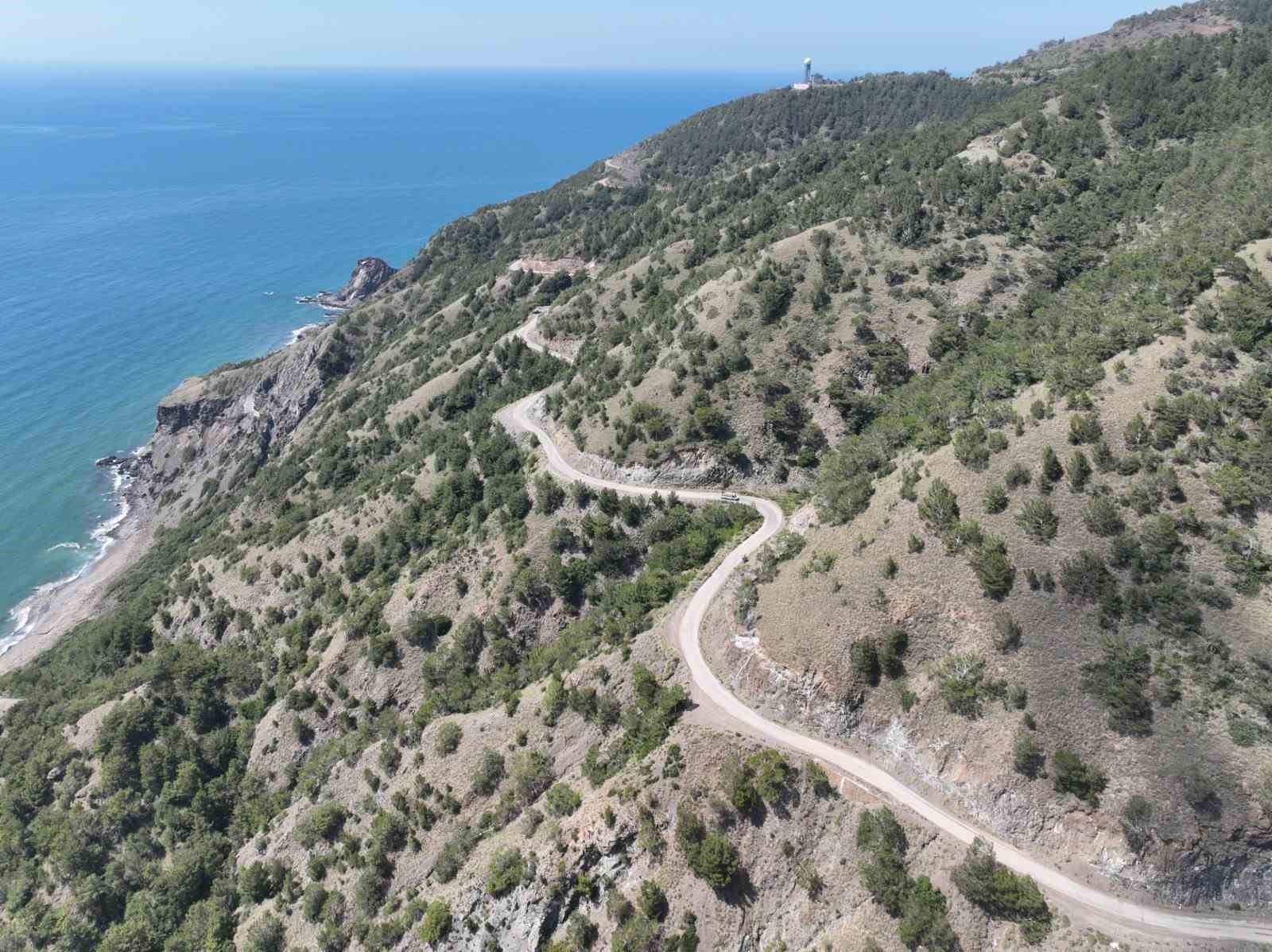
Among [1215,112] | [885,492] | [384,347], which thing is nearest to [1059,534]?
[885,492]

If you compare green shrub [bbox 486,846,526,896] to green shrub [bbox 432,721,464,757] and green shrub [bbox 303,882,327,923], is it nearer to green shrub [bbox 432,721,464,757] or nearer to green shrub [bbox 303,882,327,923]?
green shrub [bbox 432,721,464,757]

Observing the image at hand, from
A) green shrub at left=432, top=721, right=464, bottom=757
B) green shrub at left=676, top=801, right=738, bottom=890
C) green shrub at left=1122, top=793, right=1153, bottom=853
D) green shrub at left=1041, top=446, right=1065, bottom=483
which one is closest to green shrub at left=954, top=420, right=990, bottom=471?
green shrub at left=1041, top=446, right=1065, bottom=483

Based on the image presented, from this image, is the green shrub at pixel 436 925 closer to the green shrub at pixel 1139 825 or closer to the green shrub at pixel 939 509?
the green shrub at pixel 1139 825

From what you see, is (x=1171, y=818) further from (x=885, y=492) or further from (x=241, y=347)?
(x=241, y=347)

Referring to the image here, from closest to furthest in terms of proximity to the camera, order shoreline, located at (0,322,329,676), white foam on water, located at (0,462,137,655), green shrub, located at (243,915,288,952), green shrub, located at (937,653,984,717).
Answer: green shrub, located at (937,653,984,717) → green shrub, located at (243,915,288,952) → shoreline, located at (0,322,329,676) → white foam on water, located at (0,462,137,655)

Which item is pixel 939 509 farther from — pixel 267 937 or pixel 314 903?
pixel 267 937

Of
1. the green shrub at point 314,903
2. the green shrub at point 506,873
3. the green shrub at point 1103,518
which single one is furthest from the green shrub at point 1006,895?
the green shrub at point 314,903

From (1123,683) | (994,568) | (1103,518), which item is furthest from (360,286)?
(1123,683)
